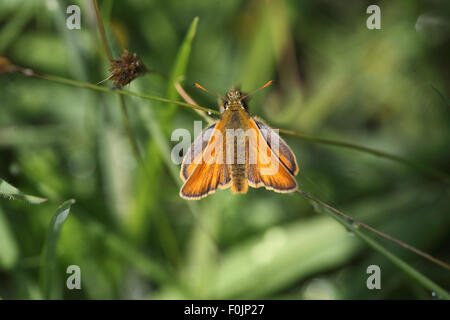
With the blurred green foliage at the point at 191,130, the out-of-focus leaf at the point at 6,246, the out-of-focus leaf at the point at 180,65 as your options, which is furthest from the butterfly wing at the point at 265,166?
the out-of-focus leaf at the point at 6,246

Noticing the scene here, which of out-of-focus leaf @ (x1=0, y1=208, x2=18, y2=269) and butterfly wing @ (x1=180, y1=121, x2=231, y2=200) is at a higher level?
butterfly wing @ (x1=180, y1=121, x2=231, y2=200)

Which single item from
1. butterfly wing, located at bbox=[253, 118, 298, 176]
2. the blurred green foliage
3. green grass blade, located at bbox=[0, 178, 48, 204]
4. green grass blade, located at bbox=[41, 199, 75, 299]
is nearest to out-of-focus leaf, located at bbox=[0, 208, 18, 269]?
the blurred green foliage

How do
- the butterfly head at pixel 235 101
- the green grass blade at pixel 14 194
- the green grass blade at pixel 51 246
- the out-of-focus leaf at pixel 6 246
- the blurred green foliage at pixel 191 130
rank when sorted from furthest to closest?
the blurred green foliage at pixel 191 130 → the out-of-focus leaf at pixel 6 246 → the butterfly head at pixel 235 101 → the green grass blade at pixel 51 246 → the green grass blade at pixel 14 194

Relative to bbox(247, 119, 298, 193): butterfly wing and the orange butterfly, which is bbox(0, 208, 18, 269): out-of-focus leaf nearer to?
the orange butterfly

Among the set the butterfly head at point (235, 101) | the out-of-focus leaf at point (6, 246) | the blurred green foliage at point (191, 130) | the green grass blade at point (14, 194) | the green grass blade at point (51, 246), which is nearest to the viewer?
the green grass blade at point (14, 194)

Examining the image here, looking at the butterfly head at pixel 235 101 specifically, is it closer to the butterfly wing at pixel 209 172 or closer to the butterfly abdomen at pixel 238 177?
the butterfly wing at pixel 209 172

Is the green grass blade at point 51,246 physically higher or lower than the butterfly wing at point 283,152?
lower
